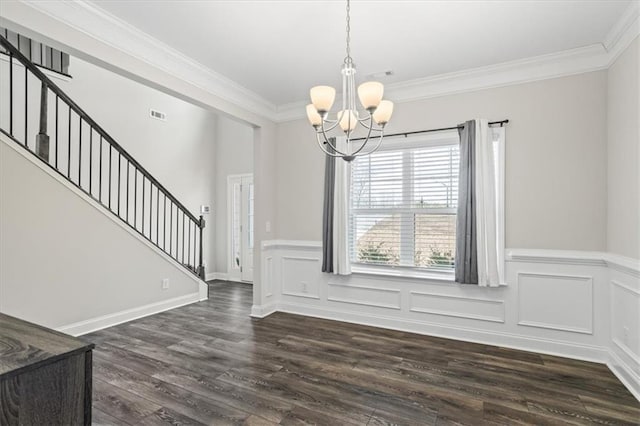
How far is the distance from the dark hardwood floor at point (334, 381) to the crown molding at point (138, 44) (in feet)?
8.61

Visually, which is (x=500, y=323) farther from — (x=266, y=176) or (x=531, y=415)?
(x=266, y=176)

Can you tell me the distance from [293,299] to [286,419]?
243 cm

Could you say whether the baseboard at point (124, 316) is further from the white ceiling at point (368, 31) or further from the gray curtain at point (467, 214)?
the gray curtain at point (467, 214)

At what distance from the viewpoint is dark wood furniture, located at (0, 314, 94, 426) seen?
918 millimetres

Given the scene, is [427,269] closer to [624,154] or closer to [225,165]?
[624,154]

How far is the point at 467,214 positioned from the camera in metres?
3.43

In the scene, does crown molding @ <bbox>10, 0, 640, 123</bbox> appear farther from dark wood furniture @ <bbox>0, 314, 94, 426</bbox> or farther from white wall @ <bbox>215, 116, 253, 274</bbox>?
white wall @ <bbox>215, 116, 253, 274</bbox>

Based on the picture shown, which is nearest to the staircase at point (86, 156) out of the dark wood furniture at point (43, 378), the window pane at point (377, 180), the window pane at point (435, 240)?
the window pane at point (377, 180)

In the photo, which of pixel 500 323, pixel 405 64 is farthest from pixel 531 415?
pixel 405 64

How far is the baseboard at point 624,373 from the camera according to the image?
2.47 metres

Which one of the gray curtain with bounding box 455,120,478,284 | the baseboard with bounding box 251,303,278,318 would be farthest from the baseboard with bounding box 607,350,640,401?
the baseboard with bounding box 251,303,278,318

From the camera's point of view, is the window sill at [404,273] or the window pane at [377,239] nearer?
the window sill at [404,273]

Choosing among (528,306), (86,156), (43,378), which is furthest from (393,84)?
(86,156)

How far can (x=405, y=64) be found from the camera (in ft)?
11.1
